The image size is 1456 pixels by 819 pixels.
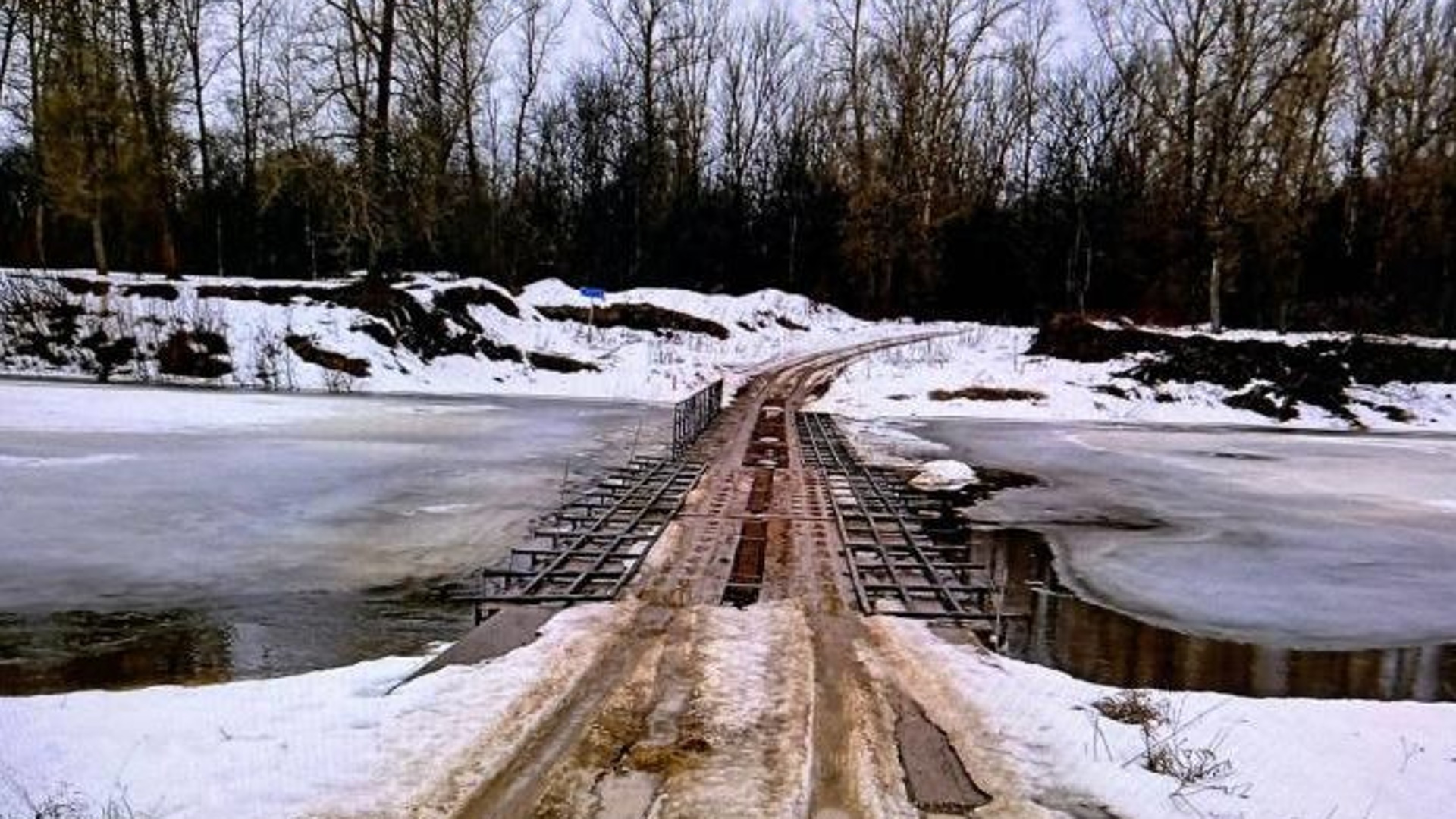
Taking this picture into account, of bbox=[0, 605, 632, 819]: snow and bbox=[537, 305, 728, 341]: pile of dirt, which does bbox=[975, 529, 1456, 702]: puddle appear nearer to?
bbox=[0, 605, 632, 819]: snow

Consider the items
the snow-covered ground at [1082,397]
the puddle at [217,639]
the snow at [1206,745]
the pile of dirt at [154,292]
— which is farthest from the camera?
the pile of dirt at [154,292]

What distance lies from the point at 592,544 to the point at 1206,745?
18.7 feet

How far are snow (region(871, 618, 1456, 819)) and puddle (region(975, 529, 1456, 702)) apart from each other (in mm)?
547

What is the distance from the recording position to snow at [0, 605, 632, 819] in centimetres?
420

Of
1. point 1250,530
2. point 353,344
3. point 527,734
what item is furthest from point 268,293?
point 527,734

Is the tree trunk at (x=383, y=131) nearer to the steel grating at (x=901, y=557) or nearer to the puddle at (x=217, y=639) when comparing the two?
the steel grating at (x=901, y=557)

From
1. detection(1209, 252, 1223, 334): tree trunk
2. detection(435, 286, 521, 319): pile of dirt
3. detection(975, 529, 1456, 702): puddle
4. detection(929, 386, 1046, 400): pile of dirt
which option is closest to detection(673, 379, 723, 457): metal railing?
detection(929, 386, 1046, 400): pile of dirt

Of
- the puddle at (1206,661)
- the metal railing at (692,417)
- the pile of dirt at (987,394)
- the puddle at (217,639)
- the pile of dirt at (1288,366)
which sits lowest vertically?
the puddle at (217,639)

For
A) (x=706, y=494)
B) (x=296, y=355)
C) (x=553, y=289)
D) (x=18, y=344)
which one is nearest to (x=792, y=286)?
(x=553, y=289)

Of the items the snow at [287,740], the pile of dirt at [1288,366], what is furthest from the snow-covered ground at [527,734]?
the pile of dirt at [1288,366]

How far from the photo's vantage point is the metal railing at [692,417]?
16.8m

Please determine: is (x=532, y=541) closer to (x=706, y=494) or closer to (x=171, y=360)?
(x=706, y=494)

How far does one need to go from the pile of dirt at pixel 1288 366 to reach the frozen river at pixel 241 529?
1665cm

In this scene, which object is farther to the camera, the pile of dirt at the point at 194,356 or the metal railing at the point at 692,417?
the pile of dirt at the point at 194,356
